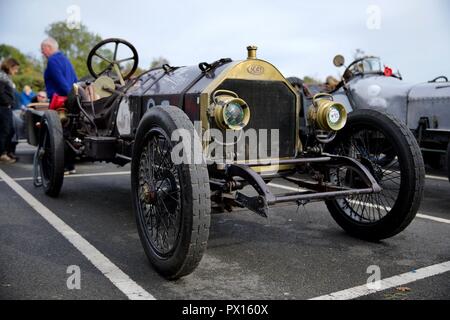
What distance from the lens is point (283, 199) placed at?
3.02 meters

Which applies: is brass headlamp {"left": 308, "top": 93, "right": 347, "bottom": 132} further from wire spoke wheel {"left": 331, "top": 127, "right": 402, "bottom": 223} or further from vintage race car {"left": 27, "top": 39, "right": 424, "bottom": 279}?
wire spoke wheel {"left": 331, "top": 127, "right": 402, "bottom": 223}

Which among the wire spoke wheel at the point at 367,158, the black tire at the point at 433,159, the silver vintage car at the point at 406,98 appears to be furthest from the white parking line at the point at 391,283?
the black tire at the point at 433,159

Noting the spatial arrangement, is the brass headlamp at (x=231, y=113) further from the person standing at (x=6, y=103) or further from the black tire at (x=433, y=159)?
the person standing at (x=6, y=103)

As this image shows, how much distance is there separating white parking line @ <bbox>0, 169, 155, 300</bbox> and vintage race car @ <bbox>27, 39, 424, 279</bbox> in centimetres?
22

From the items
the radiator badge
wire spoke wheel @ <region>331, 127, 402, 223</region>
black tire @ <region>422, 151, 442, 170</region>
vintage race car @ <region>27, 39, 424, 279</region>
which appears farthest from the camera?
black tire @ <region>422, 151, 442, 170</region>

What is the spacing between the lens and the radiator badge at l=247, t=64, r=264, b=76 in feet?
12.3

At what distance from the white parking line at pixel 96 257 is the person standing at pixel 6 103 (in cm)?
366

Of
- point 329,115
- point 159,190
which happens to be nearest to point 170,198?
point 159,190

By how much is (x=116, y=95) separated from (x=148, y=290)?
287 cm

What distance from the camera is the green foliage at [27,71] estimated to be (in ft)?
80.3

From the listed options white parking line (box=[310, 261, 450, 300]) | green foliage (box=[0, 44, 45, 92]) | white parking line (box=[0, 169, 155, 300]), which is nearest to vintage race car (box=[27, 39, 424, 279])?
white parking line (box=[0, 169, 155, 300])

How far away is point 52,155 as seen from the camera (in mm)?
5242
